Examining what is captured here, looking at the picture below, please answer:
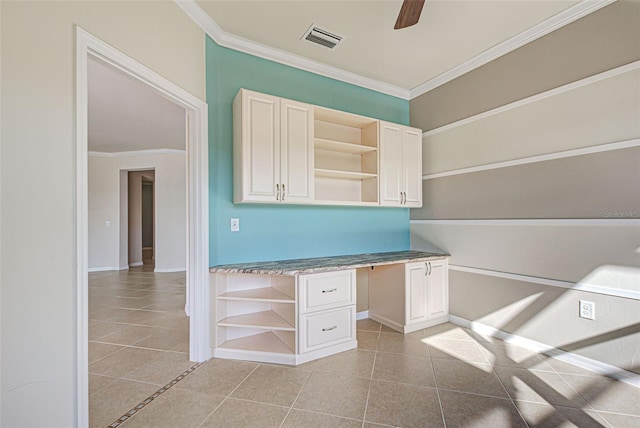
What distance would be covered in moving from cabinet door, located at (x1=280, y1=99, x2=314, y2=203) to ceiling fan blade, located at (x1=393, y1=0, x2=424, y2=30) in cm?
106

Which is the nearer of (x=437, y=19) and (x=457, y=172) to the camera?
(x=437, y=19)

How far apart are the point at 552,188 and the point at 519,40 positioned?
53.5 inches

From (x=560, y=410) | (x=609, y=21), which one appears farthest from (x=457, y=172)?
(x=560, y=410)

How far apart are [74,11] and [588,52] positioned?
3.30m

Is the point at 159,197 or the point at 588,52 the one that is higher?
the point at 588,52

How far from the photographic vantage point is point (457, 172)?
10.1 feet

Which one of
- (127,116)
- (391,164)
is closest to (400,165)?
(391,164)

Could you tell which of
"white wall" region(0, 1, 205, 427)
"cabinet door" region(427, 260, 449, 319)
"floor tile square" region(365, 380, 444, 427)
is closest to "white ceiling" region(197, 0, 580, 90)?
"white wall" region(0, 1, 205, 427)

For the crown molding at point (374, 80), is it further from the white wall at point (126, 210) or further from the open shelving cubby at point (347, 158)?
the white wall at point (126, 210)

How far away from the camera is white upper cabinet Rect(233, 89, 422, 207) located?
237 cm

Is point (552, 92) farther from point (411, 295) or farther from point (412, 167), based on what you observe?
point (411, 295)

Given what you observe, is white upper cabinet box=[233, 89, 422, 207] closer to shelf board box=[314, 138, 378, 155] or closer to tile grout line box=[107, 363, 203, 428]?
shelf board box=[314, 138, 378, 155]

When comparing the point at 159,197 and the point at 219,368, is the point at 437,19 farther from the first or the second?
the point at 159,197

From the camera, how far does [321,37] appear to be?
253 centimetres
